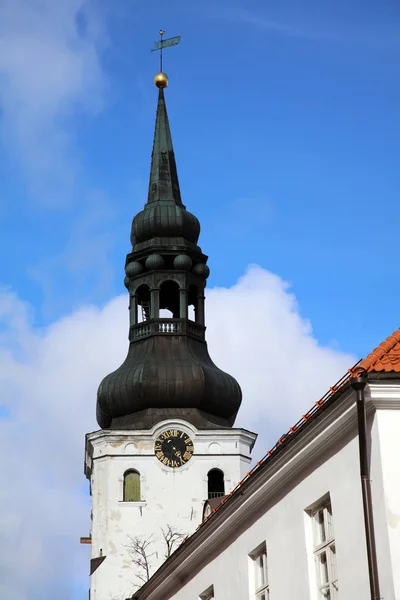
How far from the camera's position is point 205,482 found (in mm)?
50531

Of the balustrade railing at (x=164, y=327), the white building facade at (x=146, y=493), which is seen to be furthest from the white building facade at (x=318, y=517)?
the balustrade railing at (x=164, y=327)

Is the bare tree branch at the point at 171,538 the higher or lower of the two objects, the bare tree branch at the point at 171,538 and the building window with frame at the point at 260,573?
the higher

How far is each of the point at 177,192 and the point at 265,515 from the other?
39802 millimetres

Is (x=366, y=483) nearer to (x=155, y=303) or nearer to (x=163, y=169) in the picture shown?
(x=155, y=303)

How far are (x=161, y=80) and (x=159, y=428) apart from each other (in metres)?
18.1

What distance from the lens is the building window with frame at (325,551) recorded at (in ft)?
54.2

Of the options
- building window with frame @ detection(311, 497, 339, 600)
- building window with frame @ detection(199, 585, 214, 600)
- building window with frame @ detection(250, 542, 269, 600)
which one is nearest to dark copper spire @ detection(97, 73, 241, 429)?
building window with frame @ detection(199, 585, 214, 600)

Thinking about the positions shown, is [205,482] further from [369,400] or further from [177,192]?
[369,400]

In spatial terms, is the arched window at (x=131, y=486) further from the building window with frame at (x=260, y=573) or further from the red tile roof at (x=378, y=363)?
the red tile roof at (x=378, y=363)

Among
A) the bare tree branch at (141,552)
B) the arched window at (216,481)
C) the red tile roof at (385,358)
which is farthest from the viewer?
the arched window at (216,481)

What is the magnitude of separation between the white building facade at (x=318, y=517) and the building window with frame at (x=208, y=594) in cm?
13

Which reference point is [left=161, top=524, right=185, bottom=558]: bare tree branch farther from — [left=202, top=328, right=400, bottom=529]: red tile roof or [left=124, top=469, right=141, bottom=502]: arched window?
[left=202, top=328, right=400, bottom=529]: red tile roof

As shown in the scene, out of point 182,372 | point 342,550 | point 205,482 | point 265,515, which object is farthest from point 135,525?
point 342,550

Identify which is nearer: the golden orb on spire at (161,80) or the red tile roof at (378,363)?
the red tile roof at (378,363)
